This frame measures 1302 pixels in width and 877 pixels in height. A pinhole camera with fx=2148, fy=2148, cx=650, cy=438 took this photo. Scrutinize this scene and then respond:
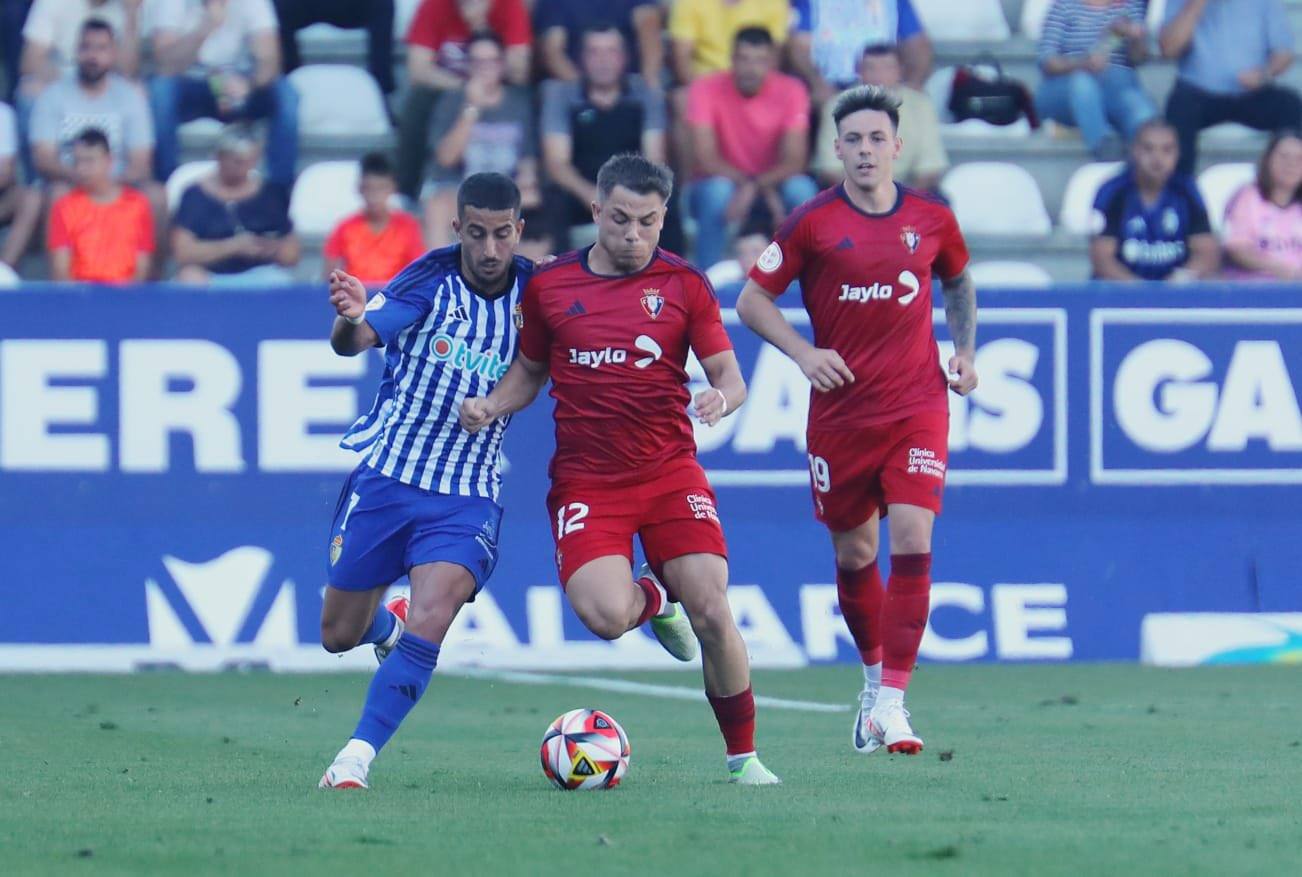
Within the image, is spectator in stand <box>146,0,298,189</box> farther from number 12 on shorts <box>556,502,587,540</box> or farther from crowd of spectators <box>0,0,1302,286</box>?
number 12 on shorts <box>556,502,587,540</box>

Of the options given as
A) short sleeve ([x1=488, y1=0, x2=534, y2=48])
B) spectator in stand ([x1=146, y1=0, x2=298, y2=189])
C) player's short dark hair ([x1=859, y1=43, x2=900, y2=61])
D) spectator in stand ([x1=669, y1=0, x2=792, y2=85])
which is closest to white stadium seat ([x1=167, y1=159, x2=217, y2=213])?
spectator in stand ([x1=146, y1=0, x2=298, y2=189])

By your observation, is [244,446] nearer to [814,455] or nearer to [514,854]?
[814,455]

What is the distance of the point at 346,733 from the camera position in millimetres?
8484

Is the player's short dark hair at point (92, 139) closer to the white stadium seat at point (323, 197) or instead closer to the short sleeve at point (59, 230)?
the short sleeve at point (59, 230)

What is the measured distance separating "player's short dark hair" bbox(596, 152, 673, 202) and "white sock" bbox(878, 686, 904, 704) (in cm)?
209

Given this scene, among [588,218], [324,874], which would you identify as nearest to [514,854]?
[324,874]

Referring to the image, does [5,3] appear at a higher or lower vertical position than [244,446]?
higher

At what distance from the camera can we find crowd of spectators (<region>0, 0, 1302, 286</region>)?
41.8 feet

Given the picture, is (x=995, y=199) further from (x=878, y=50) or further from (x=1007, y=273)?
(x=878, y=50)

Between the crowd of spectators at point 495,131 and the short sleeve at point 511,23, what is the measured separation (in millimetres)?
20

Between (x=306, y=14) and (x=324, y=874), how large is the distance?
10271mm

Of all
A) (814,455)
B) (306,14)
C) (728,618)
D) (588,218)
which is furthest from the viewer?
(306,14)

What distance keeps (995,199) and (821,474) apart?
6.60m

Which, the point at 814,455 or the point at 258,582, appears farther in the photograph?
the point at 258,582
